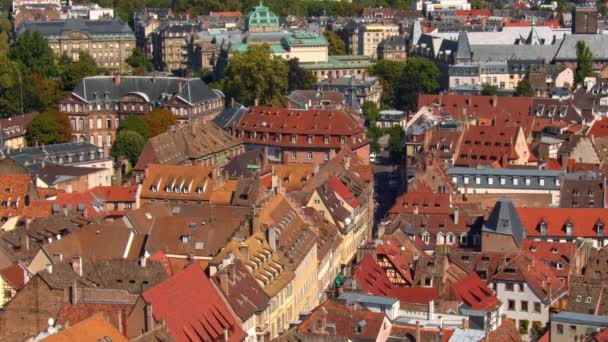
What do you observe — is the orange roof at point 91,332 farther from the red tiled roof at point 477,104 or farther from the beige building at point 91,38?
the beige building at point 91,38

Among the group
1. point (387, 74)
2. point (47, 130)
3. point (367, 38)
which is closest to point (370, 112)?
point (387, 74)

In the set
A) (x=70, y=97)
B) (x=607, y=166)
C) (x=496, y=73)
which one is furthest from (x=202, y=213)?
(x=496, y=73)

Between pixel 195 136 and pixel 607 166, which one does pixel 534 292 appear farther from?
pixel 195 136

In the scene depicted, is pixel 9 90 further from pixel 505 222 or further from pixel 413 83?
pixel 505 222

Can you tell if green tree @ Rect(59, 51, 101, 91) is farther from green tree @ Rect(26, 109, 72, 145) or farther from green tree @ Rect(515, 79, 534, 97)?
green tree @ Rect(515, 79, 534, 97)

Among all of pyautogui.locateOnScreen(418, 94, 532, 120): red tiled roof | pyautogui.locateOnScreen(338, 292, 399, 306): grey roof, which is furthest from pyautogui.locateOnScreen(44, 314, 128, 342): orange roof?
pyautogui.locateOnScreen(418, 94, 532, 120): red tiled roof
